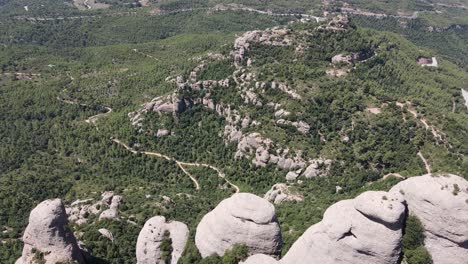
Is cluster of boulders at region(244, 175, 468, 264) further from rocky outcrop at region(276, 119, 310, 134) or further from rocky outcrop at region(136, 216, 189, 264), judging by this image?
rocky outcrop at region(276, 119, 310, 134)

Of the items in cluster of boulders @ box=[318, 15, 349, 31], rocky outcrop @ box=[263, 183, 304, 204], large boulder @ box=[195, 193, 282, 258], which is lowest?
rocky outcrop @ box=[263, 183, 304, 204]

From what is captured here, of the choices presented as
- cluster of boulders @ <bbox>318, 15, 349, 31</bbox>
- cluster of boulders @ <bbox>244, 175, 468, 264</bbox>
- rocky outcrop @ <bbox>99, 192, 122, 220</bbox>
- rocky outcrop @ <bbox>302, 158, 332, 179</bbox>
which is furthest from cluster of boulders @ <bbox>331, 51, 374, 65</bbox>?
cluster of boulders @ <bbox>244, 175, 468, 264</bbox>

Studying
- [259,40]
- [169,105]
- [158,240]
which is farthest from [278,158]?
[259,40]

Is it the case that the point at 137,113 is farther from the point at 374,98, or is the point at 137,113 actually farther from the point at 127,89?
the point at 374,98

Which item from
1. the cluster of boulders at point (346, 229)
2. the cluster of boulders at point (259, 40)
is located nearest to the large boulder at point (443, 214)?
the cluster of boulders at point (346, 229)

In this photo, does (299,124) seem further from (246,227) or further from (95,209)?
(246,227)

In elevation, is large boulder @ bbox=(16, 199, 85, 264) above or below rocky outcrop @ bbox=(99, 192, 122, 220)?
above
